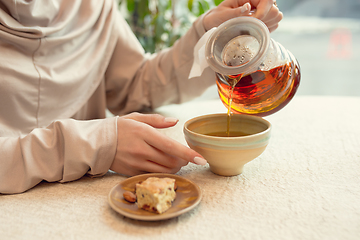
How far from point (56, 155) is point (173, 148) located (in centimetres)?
20

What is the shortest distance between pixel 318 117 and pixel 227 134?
0.43 metres

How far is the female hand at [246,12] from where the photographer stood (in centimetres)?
64

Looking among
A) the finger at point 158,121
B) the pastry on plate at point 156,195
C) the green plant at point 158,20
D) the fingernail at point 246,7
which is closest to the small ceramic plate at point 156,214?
the pastry on plate at point 156,195

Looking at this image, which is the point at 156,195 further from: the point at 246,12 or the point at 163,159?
the point at 246,12

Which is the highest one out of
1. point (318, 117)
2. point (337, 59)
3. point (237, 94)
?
point (237, 94)

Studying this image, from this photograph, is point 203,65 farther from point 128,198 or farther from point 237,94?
point 128,198

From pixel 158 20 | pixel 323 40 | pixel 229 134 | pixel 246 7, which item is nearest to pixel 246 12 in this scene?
pixel 246 7

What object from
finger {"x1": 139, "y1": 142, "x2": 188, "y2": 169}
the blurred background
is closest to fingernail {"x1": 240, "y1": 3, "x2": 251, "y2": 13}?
finger {"x1": 139, "y1": 142, "x2": 188, "y2": 169}

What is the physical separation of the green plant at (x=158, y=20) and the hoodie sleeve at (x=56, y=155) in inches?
44.5

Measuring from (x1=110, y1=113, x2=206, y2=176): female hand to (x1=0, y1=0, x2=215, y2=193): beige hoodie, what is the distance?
0.02 m

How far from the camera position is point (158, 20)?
5.15 ft

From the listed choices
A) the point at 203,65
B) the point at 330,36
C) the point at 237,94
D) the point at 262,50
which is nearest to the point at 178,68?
the point at 203,65

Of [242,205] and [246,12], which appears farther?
[246,12]

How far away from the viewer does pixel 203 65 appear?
673 mm
